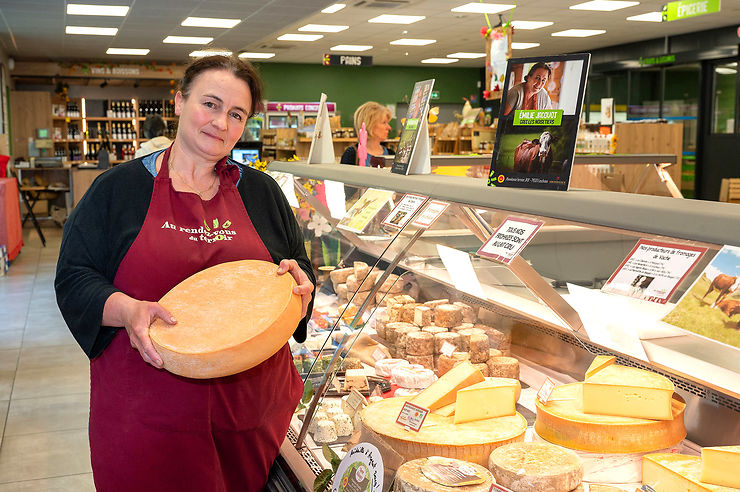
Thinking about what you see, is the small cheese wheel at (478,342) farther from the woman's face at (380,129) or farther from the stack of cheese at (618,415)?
the woman's face at (380,129)

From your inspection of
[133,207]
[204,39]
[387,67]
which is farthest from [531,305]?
[387,67]

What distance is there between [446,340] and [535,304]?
29cm

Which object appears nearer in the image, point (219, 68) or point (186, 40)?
point (219, 68)

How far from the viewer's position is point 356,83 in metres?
20.4

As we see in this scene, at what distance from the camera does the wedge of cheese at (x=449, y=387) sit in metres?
1.77

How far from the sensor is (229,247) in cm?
163

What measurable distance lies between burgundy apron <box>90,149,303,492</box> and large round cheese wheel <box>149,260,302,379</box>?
36 millimetres

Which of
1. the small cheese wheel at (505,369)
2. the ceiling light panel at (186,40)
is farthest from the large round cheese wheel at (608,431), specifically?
the ceiling light panel at (186,40)

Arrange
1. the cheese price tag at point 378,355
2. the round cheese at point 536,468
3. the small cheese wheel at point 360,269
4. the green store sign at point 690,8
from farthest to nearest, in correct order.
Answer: the green store sign at point 690,8 < the small cheese wheel at point 360,269 < the cheese price tag at point 378,355 < the round cheese at point 536,468

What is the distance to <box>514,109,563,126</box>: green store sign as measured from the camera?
1.60 m

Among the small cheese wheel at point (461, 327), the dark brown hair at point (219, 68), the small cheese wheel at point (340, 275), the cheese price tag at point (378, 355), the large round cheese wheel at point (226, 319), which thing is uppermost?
the dark brown hair at point (219, 68)

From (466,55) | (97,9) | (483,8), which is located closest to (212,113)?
(97,9)

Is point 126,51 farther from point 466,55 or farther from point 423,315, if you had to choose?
point 423,315

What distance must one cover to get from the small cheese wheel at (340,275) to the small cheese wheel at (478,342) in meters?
Result: 0.70
